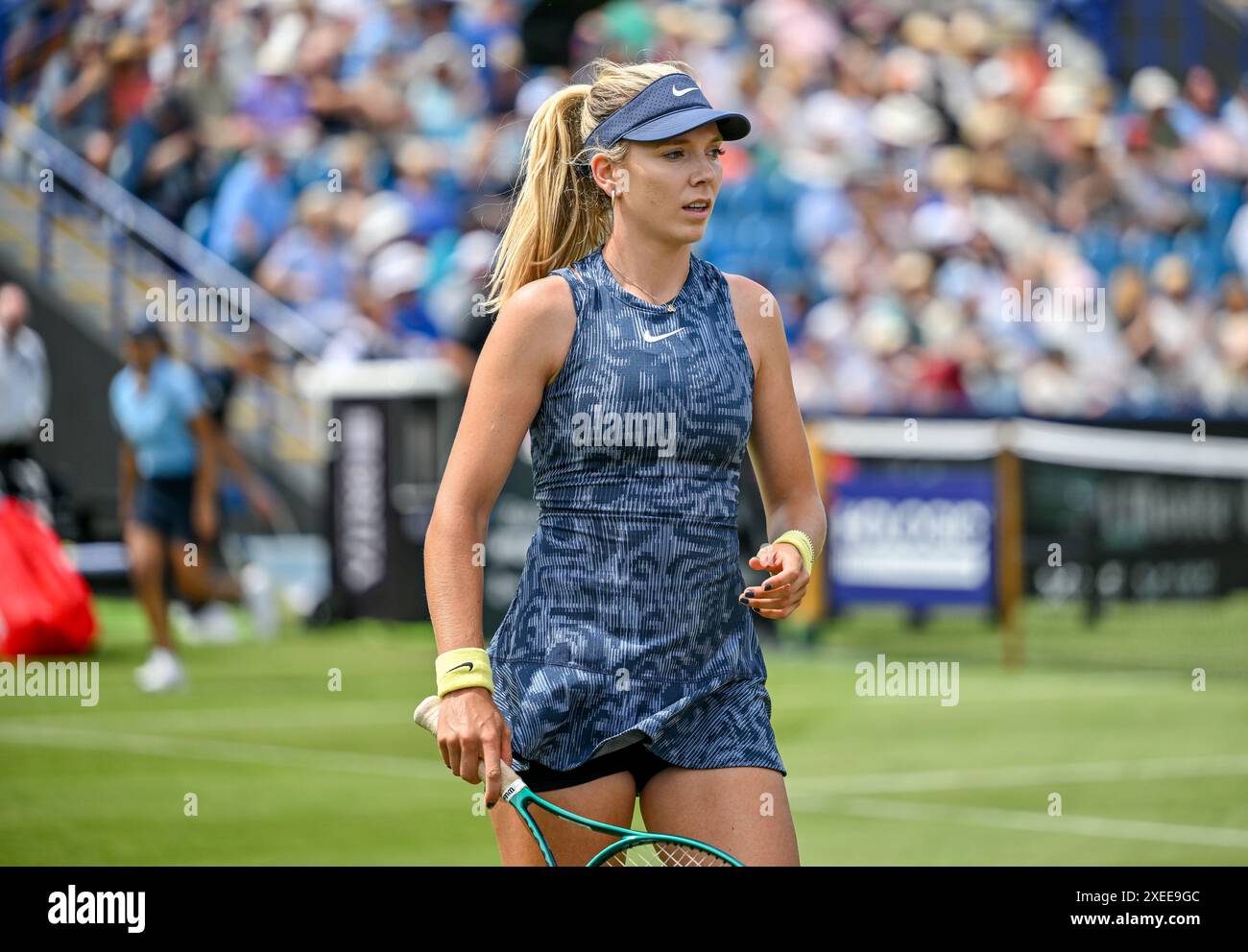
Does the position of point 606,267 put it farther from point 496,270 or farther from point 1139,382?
point 1139,382

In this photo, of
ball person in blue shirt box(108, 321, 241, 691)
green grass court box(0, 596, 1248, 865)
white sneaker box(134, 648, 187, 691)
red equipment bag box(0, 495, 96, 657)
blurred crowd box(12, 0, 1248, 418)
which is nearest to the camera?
green grass court box(0, 596, 1248, 865)

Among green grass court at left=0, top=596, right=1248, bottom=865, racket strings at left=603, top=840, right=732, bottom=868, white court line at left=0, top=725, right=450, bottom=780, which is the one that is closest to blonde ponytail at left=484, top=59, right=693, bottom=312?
racket strings at left=603, top=840, right=732, bottom=868

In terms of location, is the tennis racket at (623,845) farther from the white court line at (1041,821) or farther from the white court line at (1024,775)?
the white court line at (1024,775)

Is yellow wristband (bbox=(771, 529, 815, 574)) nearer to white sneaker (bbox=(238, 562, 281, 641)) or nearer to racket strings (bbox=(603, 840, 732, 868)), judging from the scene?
racket strings (bbox=(603, 840, 732, 868))

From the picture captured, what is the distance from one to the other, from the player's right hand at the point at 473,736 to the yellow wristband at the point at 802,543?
0.67 metres

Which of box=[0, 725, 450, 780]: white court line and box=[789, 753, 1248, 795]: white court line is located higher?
box=[0, 725, 450, 780]: white court line

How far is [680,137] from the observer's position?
3.62m

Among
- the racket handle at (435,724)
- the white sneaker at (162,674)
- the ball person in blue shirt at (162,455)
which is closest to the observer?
the racket handle at (435,724)

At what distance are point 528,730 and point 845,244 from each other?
1497 cm

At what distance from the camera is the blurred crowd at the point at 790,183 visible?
1703 cm

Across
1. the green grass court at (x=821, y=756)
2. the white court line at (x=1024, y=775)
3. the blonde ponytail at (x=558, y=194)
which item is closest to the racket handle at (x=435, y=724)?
the blonde ponytail at (x=558, y=194)

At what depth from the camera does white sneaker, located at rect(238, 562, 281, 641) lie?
14.7 metres

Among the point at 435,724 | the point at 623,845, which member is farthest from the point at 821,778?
the point at 623,845
